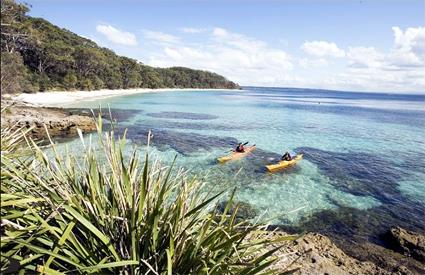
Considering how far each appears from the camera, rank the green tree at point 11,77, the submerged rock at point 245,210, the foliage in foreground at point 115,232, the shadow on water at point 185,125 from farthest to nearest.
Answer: the shadow on water at point 185,125 → the submerged rock at point 245,210 → the green tree at point 11,77 → the foliage in foreground at point 115,232

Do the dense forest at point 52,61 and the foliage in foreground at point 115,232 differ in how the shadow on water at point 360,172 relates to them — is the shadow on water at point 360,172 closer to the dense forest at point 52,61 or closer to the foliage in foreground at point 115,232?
the foliage in foreground at point 115,232

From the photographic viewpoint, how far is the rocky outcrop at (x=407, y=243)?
35.2 ft

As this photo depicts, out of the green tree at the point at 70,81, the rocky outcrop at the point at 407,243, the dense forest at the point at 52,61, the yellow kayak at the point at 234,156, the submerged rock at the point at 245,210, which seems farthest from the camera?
the green tree at the point at 70,81

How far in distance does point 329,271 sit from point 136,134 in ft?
75.1

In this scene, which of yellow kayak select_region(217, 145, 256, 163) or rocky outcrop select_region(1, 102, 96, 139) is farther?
rocky outcrop select_region(1, 102, 96, 139)

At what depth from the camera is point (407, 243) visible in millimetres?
11117

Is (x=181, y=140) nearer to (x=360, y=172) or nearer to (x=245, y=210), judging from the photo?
(x=360, y=172)

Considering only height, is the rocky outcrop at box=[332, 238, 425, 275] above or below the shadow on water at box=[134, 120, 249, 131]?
above

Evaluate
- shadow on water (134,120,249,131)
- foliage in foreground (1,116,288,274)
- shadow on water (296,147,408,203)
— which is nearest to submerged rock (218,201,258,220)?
shadow on water (296,147,408,203)

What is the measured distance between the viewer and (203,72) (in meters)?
154

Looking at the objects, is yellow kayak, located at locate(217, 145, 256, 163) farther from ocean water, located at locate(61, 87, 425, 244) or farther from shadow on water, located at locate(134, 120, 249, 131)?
shadow on water, located at locate(134, 120, 249, 131)

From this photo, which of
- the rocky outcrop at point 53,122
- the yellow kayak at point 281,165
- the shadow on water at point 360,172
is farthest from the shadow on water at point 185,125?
the yellow kayak at point 281,165

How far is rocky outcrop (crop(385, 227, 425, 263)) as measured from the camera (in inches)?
422

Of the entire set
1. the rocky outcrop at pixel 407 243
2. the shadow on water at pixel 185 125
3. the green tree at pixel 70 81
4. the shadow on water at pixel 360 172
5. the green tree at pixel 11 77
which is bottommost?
the shadow on water at pixel 185 125
